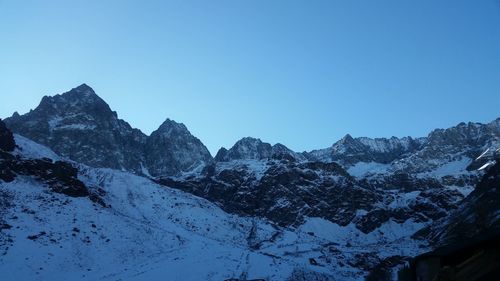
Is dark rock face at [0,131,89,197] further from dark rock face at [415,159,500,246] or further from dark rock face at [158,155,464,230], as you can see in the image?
dark rock face at [415,159,500,246]

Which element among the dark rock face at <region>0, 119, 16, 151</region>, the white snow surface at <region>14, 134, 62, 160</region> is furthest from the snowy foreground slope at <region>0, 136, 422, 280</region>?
the dark rock face at <region>0, 119, 16, 151</region>

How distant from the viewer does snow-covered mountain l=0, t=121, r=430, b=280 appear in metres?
73.9

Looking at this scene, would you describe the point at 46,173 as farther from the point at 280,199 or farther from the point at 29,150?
the point at 280,199

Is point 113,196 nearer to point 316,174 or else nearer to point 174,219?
point 174,219

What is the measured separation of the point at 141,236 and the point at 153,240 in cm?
210

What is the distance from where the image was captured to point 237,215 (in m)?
140

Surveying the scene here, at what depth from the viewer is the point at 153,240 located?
92438 mm

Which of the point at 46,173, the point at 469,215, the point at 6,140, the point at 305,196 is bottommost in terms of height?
the point at 46,173

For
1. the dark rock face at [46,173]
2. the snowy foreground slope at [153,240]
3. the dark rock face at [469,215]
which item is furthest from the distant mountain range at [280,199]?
the snowy foreground slope at [153,240]

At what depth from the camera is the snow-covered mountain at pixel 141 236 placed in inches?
2908

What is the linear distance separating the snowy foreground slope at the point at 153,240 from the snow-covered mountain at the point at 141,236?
7.2 inches

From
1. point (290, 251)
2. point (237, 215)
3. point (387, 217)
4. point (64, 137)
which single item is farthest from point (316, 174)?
point (64, 137)

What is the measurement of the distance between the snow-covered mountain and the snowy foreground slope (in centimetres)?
18

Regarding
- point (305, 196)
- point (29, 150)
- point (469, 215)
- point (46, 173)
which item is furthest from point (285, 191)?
point (46, 173)
